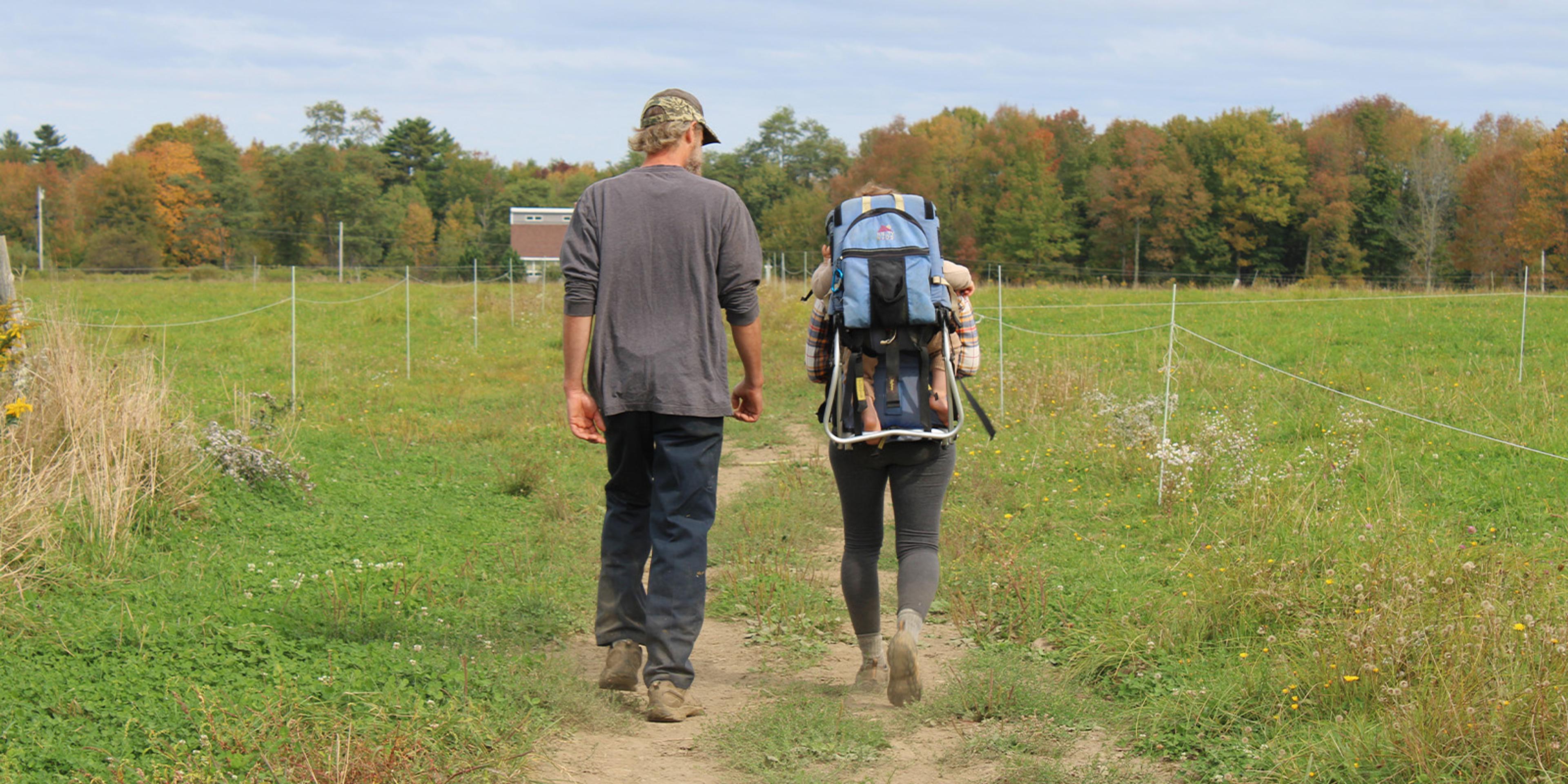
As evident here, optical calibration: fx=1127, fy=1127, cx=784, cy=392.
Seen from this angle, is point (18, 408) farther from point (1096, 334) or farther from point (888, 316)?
point (1096, 334)

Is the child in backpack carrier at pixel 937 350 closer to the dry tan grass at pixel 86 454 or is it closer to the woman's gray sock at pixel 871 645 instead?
the woman's gray sock at pixel 871 645

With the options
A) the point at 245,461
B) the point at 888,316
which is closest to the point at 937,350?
the point at 888,316

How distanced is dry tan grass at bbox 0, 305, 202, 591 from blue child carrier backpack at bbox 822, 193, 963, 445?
11.4 feet

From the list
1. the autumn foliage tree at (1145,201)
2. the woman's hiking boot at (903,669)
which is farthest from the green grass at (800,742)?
the autumn foliage tree at (1145,201)

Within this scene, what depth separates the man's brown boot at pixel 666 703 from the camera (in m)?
3.63

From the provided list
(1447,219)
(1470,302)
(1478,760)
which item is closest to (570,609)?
(1478,760)

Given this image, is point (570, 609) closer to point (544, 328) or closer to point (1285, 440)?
point (1285, 440)

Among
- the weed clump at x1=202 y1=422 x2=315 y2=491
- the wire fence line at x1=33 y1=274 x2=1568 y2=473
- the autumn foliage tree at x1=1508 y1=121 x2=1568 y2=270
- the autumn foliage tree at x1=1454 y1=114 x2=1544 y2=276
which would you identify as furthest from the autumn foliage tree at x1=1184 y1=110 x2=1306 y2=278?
the weed clump at x1=202 y1=422 x2=315 y2=491

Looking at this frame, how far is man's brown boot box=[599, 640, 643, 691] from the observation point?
3781mm

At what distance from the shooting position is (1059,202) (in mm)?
68062

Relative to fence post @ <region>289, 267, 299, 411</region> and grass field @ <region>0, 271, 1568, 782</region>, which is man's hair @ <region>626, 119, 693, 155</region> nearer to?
grass field @ <region>0, 271, 1568, 782</region>

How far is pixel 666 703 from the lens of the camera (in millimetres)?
3631

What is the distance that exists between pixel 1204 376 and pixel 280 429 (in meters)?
8.63

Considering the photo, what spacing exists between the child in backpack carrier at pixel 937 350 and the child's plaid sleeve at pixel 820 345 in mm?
50
